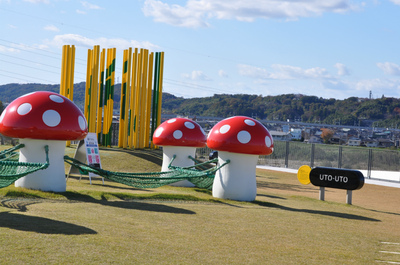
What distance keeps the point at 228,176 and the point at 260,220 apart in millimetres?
2982

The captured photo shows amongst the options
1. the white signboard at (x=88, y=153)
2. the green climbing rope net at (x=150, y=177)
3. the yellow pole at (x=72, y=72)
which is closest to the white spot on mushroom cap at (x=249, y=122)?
the green climbing rope net at (x=150, y=177)

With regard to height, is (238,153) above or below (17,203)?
above

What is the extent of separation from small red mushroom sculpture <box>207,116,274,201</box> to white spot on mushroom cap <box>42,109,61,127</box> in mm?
3722

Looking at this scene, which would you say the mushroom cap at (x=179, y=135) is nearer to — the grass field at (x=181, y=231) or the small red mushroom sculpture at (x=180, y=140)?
the small red mushroom sculpture at (x=180, y=140)

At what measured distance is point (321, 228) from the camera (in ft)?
30.6

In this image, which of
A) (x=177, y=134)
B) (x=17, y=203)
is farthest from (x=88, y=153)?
(x=17, y=203)

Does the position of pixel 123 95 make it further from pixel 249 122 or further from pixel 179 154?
pixel 249 122

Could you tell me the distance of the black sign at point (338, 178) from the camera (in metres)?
13.2

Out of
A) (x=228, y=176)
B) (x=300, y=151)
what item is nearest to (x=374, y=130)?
(x=300, y=151)

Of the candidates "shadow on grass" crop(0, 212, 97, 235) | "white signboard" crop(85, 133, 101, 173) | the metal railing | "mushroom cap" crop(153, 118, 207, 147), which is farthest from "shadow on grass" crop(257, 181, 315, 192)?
"shadow on grass" crop(0, 212, 97, 235)

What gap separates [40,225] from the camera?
7.27 metres

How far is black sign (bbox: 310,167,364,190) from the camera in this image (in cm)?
1322

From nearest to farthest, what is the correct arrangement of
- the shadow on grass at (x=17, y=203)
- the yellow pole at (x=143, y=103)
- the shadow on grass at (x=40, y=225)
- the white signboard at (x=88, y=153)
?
the shadow on grass at (x=40, y=225) < the shadow on grass at (x=17, y=203) < the white signboard at (x=88, y=153) < the yellow pole at (x=143, y=103)

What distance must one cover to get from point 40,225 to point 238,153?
6011mm
